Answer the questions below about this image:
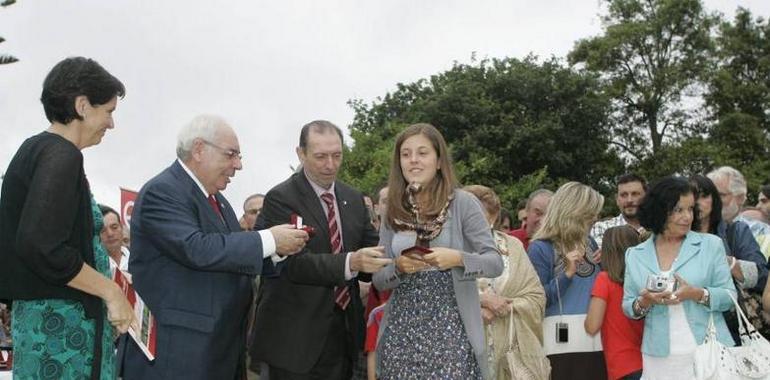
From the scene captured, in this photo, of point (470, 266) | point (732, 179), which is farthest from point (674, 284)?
A: point (732, 179)

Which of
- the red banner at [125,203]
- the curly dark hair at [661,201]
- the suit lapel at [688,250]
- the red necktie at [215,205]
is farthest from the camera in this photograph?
the red banner at [125,203]

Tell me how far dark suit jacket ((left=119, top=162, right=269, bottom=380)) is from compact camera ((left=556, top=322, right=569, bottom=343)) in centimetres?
274

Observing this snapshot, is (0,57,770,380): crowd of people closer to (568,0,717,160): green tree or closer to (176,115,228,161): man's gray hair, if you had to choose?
(176,115,228,161): man's gray hair

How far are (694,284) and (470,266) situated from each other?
1.89m

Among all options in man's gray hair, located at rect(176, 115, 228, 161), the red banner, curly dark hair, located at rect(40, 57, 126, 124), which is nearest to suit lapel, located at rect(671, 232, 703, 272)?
man's gray hair, located at rect(176, 115, 228, 161)

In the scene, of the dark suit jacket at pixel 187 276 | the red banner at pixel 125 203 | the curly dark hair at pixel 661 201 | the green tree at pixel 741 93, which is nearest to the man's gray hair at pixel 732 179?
the curly dark hair at pixel 661 201

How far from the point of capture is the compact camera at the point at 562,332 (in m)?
7.01

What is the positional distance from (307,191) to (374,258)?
107cm

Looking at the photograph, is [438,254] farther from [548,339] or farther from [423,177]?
[548,339]

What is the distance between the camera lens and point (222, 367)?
512 cm

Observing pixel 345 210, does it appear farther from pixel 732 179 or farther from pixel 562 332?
pixel 732 179

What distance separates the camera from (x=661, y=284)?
5.88m

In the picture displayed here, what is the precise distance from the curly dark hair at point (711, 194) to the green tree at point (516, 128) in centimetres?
2937

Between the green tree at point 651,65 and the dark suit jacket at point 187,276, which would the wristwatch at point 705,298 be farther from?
the green tree at point 651,65
